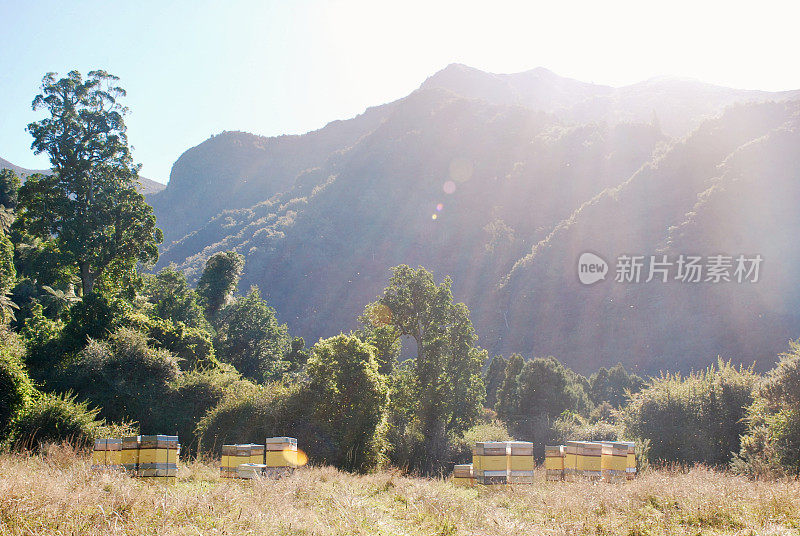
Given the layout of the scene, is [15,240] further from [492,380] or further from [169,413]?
[492,380]

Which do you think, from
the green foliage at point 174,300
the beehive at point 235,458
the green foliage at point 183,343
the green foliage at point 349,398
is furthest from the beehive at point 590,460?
the green foliage at point 174,300

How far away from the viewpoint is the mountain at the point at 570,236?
97.1 m

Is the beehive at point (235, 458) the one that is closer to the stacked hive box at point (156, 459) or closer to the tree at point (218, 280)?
the stacked hive box at point (156, 459)

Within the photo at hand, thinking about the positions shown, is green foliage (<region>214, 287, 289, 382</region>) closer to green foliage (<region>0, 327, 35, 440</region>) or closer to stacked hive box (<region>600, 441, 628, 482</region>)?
green foliage (<region>0, 327, 35, 440</region>)

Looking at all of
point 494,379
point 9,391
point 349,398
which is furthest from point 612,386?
point 9,391

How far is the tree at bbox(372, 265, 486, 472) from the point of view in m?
34.7

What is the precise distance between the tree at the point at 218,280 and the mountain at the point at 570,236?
74.4m

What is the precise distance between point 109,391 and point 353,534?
74.8ft

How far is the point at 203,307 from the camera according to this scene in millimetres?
55531

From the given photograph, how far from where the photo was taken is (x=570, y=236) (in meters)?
134

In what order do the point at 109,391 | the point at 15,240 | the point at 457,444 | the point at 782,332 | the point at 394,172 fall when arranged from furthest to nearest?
the point at 394,172, the point at 782,332, the point at 15,240, the point at 457,444, the point at 109,391

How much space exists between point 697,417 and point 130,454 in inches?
1161

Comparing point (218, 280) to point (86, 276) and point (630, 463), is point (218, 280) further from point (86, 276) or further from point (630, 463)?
point (630, 463)

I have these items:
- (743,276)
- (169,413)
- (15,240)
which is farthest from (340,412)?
(743,276)
